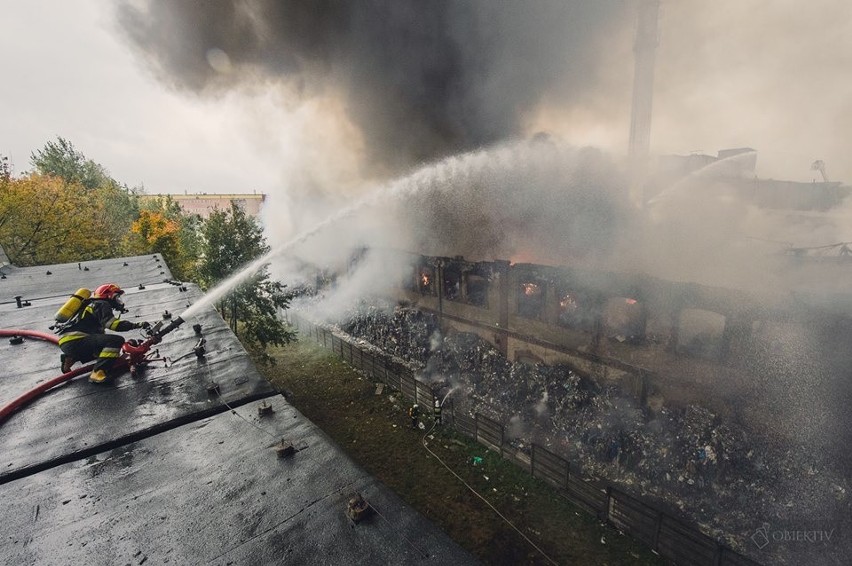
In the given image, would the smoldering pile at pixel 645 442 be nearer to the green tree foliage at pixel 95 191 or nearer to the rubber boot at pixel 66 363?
the rubber boot at pixel 66 363

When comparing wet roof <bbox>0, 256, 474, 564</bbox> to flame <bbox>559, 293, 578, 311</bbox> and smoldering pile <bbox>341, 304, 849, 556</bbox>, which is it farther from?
flame <bbox>559, 293, 578, 311</bbox>

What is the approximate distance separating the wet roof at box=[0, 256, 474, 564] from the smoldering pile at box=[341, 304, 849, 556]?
9.39 metres

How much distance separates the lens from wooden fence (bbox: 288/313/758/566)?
6883 mm

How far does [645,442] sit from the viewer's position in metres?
10.7

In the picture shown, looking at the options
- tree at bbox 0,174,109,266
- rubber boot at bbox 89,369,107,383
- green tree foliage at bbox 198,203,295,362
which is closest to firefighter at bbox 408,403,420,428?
green tree foliage at bbox 198,203,295,362

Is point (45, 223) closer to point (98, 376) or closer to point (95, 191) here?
point (95, 191)

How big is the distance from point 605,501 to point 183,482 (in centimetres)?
876

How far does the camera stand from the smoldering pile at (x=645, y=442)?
28.6ft

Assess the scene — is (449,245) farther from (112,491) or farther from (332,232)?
(112,491)

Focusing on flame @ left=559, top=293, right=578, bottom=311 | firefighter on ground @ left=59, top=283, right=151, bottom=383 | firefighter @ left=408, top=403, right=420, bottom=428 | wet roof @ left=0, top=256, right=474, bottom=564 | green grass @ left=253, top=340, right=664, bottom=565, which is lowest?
green grass @ left=253, top=340, right=664, bottom=565

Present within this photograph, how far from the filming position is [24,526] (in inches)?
112

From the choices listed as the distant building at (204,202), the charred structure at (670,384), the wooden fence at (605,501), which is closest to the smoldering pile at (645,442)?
the charred structure at (670,384)

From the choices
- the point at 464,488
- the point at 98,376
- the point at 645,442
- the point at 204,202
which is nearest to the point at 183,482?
the point at 98,376

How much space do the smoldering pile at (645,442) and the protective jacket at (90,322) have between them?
10.7 metres
